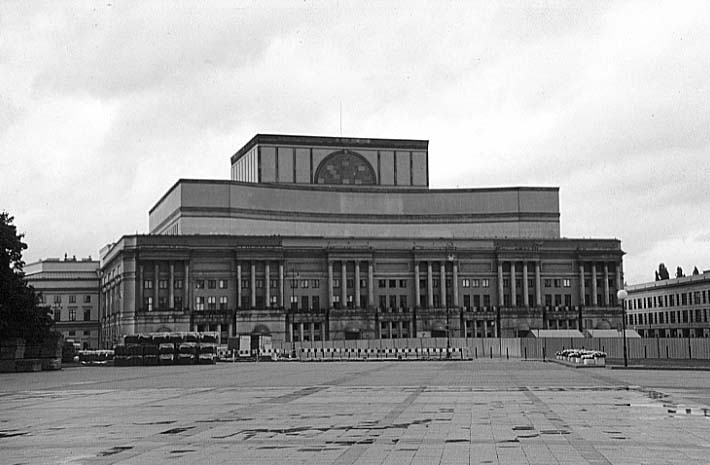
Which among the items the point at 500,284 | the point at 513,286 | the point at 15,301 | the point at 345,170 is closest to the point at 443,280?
the point at 500,284

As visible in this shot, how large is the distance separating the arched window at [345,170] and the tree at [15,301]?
257 feet

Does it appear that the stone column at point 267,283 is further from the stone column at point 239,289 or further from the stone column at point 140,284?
the stone column at point 140,284

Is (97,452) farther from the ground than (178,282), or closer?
closer

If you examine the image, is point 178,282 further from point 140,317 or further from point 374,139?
point 374,139

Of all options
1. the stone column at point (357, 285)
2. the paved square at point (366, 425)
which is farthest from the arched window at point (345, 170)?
the paved square at point (366, 425)

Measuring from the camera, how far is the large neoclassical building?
135 meters

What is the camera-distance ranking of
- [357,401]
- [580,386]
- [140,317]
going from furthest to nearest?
1. [140,317]
2. [580,386]
3. [357,401]

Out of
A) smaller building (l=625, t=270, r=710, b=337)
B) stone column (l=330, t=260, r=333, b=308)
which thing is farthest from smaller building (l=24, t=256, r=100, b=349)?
smaller building (l=625, t=270, r=710, b=337)

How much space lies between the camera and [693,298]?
479 ft

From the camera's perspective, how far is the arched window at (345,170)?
150000mm

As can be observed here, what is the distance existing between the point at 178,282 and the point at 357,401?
10737 cm

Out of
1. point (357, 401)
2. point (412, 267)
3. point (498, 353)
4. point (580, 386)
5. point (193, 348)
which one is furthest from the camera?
point (412, 267)

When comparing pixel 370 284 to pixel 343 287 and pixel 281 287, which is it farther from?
pixel 281 287

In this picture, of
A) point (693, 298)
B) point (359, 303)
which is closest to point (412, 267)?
point (359, 303)
